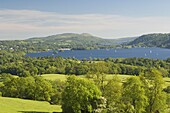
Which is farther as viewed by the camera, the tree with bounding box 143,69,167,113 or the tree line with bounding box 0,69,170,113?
the tree line with bounding box 0,69,170,113

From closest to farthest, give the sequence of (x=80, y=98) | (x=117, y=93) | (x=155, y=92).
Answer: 1. (x=155, y=92)
2. (x=80, y=98)
3. (x=117, y=93)

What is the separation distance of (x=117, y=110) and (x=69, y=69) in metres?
148

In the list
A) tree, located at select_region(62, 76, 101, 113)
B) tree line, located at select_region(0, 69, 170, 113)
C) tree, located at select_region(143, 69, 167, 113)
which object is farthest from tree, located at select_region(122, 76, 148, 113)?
tree, located at select_region(62, 76, 101, 113)

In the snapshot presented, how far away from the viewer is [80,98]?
4722cm

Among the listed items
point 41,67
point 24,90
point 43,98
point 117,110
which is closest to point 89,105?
point 117,110

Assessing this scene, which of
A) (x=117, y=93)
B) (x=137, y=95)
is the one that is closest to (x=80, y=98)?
(x=117, y=93)

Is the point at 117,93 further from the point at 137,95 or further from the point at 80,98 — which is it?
the point at 80,98

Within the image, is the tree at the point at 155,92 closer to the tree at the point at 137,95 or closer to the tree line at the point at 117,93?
the tree line at the point at 117,93

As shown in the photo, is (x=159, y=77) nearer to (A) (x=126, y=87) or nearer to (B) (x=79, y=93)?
(A) (x=126, y=87)

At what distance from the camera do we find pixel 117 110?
30547 mm

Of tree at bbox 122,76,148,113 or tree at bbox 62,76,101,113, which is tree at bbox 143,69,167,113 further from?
tree at bbox 62,76,101,113

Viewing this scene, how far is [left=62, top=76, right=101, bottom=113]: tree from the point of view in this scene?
47.1 m

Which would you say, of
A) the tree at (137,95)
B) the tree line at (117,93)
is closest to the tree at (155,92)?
the tree line at (117,93)

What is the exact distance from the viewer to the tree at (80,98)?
47125 millimetres
